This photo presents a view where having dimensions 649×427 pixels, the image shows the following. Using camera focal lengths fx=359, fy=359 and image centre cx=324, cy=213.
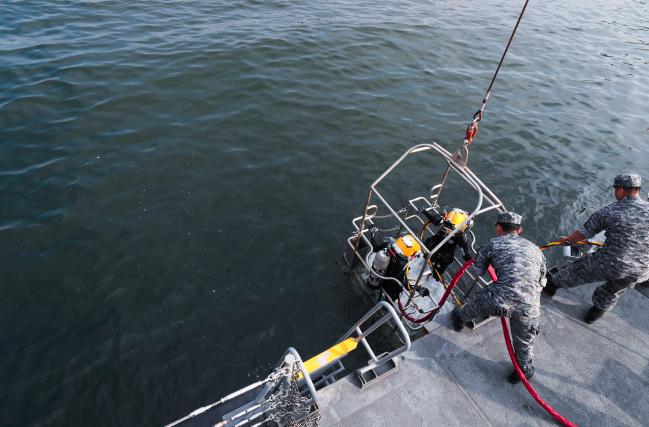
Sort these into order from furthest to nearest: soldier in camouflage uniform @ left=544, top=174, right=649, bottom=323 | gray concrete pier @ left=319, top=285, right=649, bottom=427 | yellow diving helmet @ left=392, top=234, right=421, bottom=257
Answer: yellow diving helmet @ left=392, top=234, right=421, bottom=257
soldier in camouflage uniform @ left=544, top=174, right=649, bottom=323
gray concrete pier @ left=319, top=285, right=649, bottom=427

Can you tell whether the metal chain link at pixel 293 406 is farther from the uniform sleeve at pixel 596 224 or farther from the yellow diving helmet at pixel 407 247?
the uniform sleeve at pixel 596 224

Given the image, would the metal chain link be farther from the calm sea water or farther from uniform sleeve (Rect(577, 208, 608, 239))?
uniform sleeve (Rect(577, 208, 608, 239))

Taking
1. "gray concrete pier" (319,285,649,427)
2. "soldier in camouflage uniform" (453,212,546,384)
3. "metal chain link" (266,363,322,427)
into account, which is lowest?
"gray concrete pier" (319,285,649,427)

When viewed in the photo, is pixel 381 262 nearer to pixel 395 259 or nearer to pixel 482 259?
pixel 395 259

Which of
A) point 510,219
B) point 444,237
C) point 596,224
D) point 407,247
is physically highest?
point 510,219

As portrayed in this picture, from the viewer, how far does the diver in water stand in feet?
17.8

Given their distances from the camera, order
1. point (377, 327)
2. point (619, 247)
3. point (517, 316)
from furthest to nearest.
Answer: point (619, 247), point (517, 316), point (377, 327)

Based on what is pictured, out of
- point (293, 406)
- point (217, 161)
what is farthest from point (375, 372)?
point (217, 161)

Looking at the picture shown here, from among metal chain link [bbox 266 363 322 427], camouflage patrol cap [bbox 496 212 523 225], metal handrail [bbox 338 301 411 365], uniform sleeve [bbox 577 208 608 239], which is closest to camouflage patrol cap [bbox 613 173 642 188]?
uniform sleeve [bbox 577 208 608 239]

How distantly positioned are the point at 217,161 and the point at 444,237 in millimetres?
6339

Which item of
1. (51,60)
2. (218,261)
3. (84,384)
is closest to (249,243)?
(218,261)

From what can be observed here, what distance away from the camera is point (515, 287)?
4215 millimetres

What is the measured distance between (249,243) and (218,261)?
Result: 75 cm

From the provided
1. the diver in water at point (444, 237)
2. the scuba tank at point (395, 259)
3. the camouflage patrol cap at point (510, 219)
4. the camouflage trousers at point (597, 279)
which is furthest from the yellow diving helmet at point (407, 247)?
the camouflage trousers at point (597, 279)
